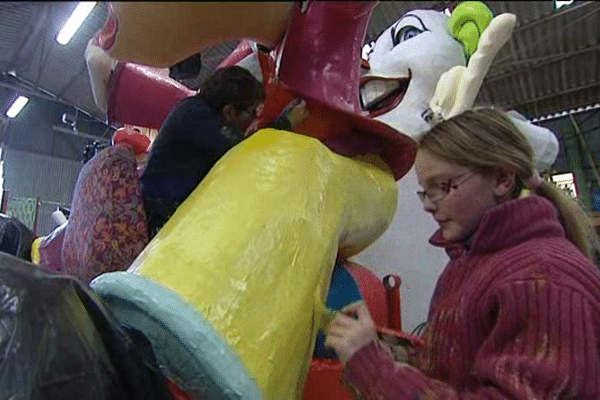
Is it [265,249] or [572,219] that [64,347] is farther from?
[572,219]

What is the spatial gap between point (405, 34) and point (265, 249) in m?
1.46

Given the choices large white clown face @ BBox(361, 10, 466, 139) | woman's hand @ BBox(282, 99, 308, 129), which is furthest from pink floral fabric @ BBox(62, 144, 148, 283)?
large white clown face @ BBox(361, 10, 466, 139)

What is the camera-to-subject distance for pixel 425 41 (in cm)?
173

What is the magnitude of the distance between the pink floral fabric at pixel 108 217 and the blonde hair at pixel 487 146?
377mm

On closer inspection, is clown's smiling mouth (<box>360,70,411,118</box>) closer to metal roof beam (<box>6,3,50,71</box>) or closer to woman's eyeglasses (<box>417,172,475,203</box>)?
woman's eyeglasses (<box>417,172,475,203</box>)

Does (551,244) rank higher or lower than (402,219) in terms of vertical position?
higher

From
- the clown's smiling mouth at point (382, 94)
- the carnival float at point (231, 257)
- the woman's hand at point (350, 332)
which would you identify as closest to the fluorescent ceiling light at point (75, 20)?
the carnival float at point (231, 257)

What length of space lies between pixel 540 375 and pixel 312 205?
278 millimetres

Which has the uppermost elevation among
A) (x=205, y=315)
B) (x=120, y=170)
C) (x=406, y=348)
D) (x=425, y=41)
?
(x=425, y=41)

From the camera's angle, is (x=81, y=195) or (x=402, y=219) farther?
(x=402, y=219)

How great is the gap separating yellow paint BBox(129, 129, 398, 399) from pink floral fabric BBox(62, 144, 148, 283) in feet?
0.43

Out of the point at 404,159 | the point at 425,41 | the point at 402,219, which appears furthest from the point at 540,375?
the point at 425,41

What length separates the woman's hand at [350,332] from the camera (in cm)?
57

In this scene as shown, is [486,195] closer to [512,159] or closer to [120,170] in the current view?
[512,159]
